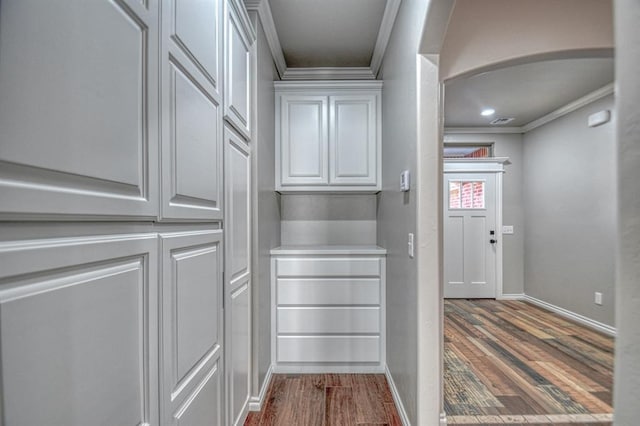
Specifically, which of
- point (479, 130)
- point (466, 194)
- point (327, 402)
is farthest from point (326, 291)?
point (479, 130)

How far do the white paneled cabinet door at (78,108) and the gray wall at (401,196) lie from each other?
49.7 inches

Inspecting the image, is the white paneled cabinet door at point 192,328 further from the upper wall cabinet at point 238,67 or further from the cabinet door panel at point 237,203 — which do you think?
the upper wall cabinet at point 238,67

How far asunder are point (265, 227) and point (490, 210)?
4155 mm

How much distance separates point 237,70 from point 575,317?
191 inches

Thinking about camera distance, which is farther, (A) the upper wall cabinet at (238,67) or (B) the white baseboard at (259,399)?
(B) the white baseboard at (259,399)

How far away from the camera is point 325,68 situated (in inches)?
117

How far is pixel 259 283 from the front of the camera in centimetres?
209

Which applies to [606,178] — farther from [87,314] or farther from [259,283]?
[87,314]

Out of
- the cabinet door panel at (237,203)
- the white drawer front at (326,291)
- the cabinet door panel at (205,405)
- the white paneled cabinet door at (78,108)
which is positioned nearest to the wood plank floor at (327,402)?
the white drawer front at (326,291)

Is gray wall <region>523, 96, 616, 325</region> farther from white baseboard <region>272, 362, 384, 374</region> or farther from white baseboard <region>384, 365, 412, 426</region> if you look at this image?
white baseboard <region>272, 362, 384, 374</region>

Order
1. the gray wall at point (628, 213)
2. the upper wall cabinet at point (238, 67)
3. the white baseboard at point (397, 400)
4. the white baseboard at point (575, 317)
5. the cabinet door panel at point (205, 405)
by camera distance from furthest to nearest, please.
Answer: the white baseboard at point (575, 317), the white baseboard at point (397, 400), the upper wall cabinet at point (238, 67), the cabinet door panel at point (205, 405), the gray wall at point (628, 213)

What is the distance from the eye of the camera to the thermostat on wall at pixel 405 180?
5.72 ft

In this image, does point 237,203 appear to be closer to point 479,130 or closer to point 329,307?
point 329,307

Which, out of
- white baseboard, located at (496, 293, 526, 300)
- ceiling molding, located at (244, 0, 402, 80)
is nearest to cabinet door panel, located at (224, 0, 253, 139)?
ceiling molding, located at (244, 0, 402, 80)
